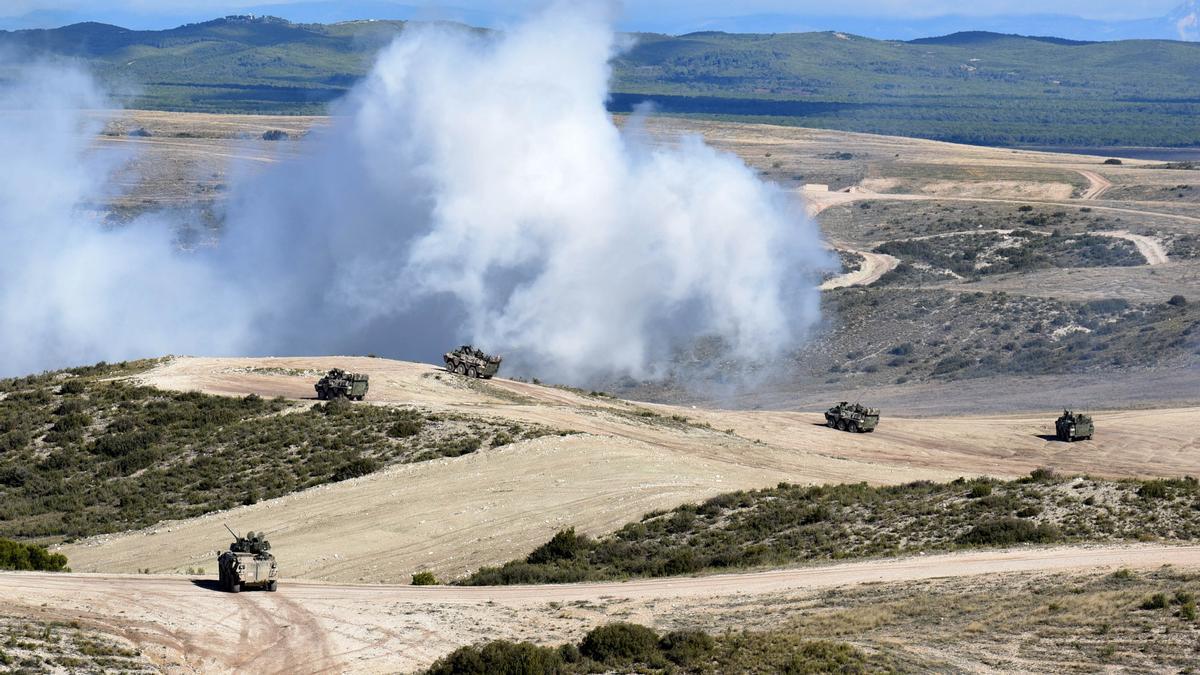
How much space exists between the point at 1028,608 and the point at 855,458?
1044 inches

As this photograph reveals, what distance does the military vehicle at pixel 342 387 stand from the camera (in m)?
61.2

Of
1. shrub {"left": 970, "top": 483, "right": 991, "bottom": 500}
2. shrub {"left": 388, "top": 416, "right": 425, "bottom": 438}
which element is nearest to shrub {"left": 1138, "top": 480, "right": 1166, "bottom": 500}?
shrub {"left": 970, "top": 483, "right": 991, "bottom": 500}

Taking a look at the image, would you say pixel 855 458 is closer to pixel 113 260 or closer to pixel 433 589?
pixel 433 589

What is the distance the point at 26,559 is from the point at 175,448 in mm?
16684

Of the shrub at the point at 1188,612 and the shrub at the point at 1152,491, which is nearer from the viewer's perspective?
the shrub at the point at 1188,612

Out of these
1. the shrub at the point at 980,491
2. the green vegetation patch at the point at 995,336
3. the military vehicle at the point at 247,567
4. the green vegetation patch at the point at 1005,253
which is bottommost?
the military vehicle at the point at 247,567

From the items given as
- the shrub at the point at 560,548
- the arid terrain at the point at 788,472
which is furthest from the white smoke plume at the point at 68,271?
the shrub at the point at 560,548

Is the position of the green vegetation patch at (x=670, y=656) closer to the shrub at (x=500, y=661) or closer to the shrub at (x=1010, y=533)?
the shrub at (x=500, y=661)

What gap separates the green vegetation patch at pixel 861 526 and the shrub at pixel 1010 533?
2cm

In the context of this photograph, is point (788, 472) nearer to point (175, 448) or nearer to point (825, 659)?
point (175, 448)

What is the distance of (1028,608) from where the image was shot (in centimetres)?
3147

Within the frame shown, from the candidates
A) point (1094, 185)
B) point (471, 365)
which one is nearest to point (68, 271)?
point (471, 365)

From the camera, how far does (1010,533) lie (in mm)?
39031

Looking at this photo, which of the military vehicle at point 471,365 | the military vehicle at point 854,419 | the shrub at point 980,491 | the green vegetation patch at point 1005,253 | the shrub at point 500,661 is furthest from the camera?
the green vegetation patch at point 1005,253
